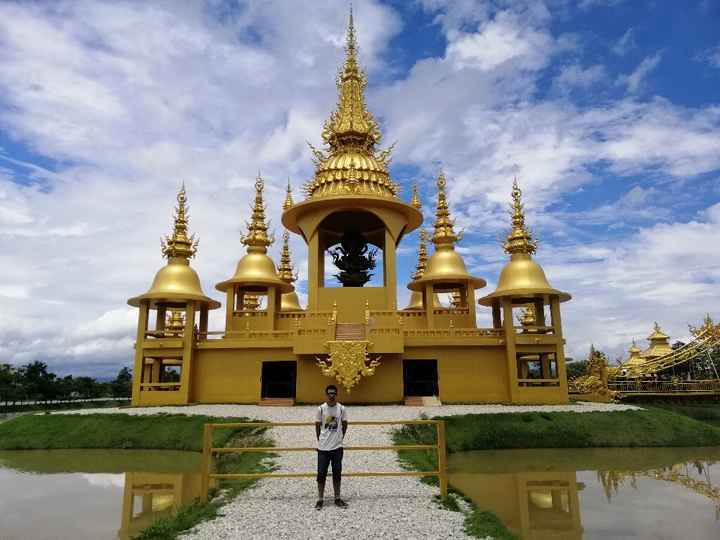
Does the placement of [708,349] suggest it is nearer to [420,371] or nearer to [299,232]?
[420,371]

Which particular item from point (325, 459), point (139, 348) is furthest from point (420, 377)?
point (325, 459)

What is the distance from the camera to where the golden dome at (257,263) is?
983 inches

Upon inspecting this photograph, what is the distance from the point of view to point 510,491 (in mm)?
9734

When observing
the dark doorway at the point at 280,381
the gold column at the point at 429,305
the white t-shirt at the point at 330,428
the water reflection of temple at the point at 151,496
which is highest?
the gold column at the point at 429,305

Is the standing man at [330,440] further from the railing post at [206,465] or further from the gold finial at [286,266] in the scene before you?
the gold finial at [286,266]

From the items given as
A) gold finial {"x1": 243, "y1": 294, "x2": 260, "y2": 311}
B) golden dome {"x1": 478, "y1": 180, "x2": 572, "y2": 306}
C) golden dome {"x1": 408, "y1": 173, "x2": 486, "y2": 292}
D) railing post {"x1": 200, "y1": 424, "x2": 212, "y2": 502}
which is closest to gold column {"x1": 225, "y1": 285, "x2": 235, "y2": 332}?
gold finial {"x1": 243, "y1": 294, "x2": 260, "y2": 311}

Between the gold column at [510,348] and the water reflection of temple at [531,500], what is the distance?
918 centimetres

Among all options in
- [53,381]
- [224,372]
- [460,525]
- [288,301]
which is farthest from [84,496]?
[53,381]

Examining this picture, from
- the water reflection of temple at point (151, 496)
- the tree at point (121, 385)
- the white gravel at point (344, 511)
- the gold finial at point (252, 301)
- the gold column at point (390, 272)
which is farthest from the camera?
the tree at point (121, 385)

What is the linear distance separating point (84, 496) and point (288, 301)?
24263 mm

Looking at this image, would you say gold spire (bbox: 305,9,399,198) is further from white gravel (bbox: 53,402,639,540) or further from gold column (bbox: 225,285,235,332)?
white gravel (bbox: 53,402,639,540)

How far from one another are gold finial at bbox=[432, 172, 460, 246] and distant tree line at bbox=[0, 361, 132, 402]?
35.2 metres

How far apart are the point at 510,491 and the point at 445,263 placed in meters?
16.2

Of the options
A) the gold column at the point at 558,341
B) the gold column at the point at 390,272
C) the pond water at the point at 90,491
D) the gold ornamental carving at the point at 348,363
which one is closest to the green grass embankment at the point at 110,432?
the pond water at the point at 90,491
